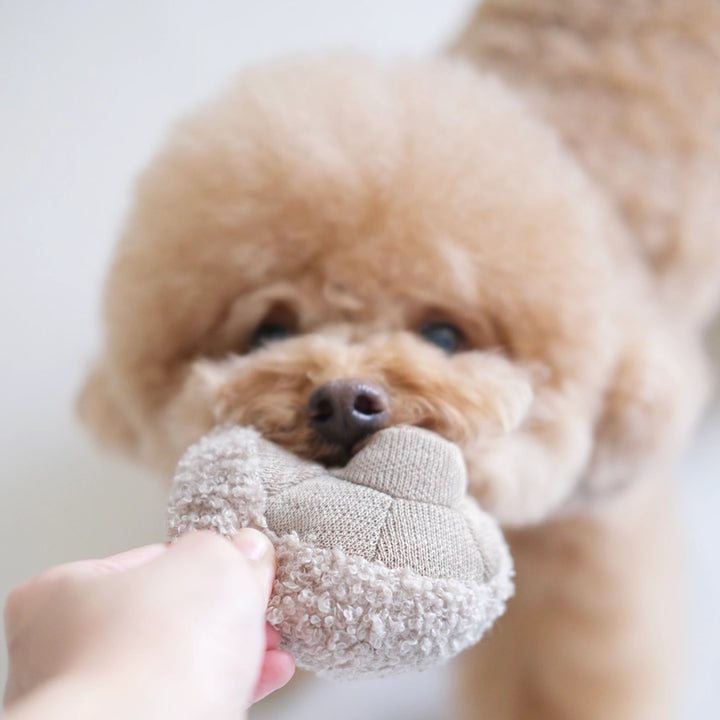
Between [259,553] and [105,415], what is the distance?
56 cm

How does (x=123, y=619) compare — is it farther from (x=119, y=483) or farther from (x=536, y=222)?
(x=119, y=483)

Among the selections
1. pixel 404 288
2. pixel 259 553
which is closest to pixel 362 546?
pixel 259 553

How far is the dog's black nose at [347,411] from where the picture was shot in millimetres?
580

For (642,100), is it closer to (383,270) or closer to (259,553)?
(383,270)

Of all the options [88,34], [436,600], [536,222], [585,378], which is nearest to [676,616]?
[585,378]

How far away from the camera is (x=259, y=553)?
1.43 ft

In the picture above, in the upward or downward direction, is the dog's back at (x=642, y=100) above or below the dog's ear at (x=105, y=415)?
above

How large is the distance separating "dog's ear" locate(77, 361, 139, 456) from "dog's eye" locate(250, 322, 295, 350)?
0.20m

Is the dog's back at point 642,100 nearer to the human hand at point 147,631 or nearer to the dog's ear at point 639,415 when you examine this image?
the dog's ear at point 639,415

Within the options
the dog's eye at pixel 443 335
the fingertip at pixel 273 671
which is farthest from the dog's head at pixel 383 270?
the fingertip at pixel 273 671

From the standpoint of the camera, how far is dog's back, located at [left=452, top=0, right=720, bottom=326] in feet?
3.21

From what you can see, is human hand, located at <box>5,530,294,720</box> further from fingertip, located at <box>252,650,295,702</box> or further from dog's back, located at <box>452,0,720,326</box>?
dog's back, located at <box>452,0,720,326</box>

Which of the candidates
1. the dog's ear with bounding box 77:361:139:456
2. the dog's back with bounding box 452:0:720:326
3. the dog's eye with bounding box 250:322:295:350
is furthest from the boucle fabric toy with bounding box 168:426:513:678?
the dog's back with bounding box 452:0:720:326

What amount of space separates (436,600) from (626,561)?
0.69 metres
